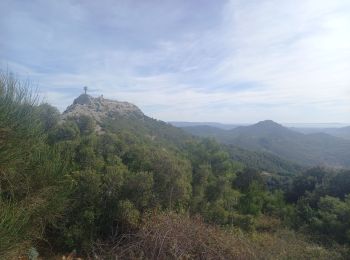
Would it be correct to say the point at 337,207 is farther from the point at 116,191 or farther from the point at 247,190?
the point at 116,191

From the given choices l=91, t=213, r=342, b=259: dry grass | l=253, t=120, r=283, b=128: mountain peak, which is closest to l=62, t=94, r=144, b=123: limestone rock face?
l=91, t=213, r=342, b=259: dry grass

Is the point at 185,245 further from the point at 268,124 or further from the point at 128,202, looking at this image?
the point at 268,124

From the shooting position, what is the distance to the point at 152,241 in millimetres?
5871

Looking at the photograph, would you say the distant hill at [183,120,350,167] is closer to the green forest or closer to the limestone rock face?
the limestone rock face

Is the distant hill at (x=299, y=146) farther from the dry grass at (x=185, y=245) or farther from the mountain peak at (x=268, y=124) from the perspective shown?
the dry grass at (x=185, y=245)

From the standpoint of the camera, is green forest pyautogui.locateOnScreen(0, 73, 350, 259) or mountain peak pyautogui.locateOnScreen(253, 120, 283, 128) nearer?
green forest pyautogui.locateOnScreen(0, 73, 350, 259)

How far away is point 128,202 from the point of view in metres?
12.9

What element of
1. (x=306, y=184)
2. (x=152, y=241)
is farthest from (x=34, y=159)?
(x=306, y=184)

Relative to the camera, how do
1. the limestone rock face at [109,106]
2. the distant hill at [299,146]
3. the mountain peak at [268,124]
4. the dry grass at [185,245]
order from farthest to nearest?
the mountain peak at [268,124] → the distant hill at [299,146] → the limestone rock face at [109,106] → the dry grass at [185,245]

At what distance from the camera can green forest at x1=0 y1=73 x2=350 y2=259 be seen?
229 inches

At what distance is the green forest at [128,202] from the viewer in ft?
19.1

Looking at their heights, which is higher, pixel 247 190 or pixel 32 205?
pixel 32 205

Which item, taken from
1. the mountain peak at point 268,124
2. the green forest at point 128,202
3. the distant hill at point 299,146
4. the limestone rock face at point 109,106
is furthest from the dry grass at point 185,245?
the mountain peak at point 268,124

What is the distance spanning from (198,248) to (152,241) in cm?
82
